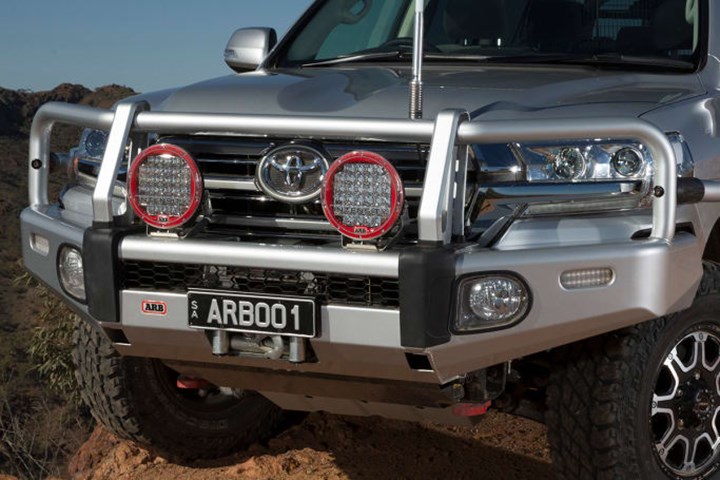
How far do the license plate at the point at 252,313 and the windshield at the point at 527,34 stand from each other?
157 centimetres

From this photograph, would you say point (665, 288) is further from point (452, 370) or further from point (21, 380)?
point (21, 380)

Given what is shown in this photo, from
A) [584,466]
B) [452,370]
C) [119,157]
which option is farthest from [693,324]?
[119,157]

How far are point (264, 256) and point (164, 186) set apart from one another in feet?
1.39

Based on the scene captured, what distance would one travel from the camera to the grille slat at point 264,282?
3785mm

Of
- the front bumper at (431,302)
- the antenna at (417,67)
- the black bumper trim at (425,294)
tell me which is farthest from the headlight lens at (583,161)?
the black bumper trim at (425,294)

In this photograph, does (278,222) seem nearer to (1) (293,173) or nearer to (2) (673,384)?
(1) (293,173)

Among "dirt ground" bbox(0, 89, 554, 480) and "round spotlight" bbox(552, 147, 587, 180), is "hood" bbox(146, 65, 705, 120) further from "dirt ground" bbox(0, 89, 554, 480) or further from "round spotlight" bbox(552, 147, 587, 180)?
"dirt ground" bbox(0, 89, 554, 480)

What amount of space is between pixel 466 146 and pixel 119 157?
105cm

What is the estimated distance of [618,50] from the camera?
504 cm

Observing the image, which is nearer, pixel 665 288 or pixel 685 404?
pixel 665 288

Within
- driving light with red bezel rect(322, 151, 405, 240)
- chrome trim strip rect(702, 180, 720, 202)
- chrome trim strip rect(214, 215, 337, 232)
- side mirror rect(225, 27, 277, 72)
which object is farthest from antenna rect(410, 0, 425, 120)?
side mirror rect(225, 27, 277, 72)

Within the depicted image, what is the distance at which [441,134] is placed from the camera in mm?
3752

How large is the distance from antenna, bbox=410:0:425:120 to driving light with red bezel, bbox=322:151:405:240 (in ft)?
0.82

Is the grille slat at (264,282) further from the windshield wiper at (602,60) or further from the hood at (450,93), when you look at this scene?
the windshield wiper at (602,60)
